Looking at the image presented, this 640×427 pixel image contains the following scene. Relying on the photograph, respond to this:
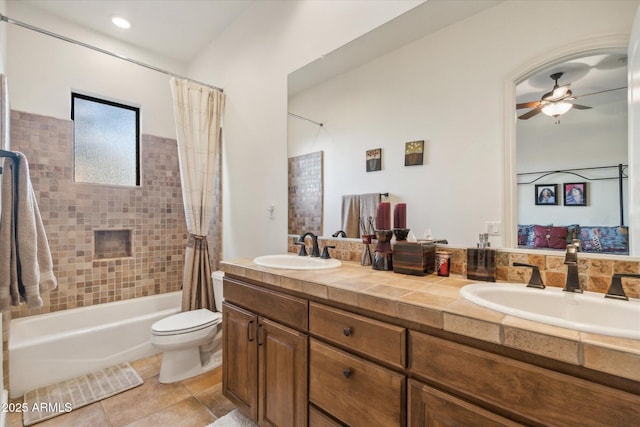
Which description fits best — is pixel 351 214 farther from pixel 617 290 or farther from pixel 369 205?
pixel 617 290

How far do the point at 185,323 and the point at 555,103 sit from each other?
8.23ft

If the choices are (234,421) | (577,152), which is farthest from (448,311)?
(234,421)

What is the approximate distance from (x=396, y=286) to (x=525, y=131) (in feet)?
2.80

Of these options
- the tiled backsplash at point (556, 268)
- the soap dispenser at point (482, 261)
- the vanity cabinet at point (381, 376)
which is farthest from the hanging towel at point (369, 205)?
the vanity cabinet at point (381, 376)

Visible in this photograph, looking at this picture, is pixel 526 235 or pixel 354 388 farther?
pixel 526 235

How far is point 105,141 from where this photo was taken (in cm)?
284

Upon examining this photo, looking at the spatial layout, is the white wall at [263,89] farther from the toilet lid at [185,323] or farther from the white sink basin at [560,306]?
the white sink basin at [560,306]

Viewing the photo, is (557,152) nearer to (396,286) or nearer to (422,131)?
(422,131)

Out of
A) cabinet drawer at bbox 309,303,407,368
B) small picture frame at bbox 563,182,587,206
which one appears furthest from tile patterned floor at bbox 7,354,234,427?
small picture frame at bbox 563,182,587,206

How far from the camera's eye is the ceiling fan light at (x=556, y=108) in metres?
1.13

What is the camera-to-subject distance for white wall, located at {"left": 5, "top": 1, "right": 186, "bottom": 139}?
91.9 inches

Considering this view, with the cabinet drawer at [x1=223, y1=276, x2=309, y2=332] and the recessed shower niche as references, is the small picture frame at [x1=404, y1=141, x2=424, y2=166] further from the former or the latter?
the recessed shower niche

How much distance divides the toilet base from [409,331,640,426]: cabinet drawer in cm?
192

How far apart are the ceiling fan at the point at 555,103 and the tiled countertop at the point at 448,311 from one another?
2.41 ft
